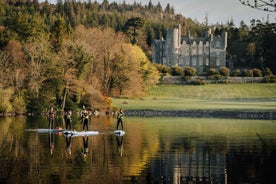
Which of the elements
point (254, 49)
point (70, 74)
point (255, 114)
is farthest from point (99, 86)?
point (254, 49)

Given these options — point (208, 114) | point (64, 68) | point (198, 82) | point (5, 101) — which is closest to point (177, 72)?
point (198, 82)

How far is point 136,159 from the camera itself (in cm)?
2138

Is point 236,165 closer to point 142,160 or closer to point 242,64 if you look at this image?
point 142,160

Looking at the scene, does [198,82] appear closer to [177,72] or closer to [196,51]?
[177,72]

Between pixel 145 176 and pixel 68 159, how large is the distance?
4.79 m

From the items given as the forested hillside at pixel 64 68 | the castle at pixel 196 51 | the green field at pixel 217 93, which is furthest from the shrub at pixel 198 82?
the castle at pixel 196 51

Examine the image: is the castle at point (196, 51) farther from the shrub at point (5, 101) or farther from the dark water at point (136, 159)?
the dark water at point (136, 159)

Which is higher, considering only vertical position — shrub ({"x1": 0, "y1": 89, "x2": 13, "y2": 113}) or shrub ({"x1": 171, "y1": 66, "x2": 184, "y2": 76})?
shrub ({"x1": 171, "y1": 66, "x2": 184, "y2": 76})

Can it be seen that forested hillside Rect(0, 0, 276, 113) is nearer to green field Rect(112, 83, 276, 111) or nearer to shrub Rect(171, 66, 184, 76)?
green field Rect(112, 83, 276, 111)

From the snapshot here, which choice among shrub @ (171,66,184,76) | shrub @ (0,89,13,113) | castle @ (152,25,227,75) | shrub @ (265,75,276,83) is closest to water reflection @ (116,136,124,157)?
shrub @ (0,89,13,113)

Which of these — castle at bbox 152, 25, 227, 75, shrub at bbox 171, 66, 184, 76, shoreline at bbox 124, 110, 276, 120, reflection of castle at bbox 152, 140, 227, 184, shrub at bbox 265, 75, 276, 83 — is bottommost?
reflection of castle at bbox 152, 140, 227, 184

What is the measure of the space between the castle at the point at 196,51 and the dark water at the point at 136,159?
99292mm

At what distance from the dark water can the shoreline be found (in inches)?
1022

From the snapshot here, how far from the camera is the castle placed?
426 ft
